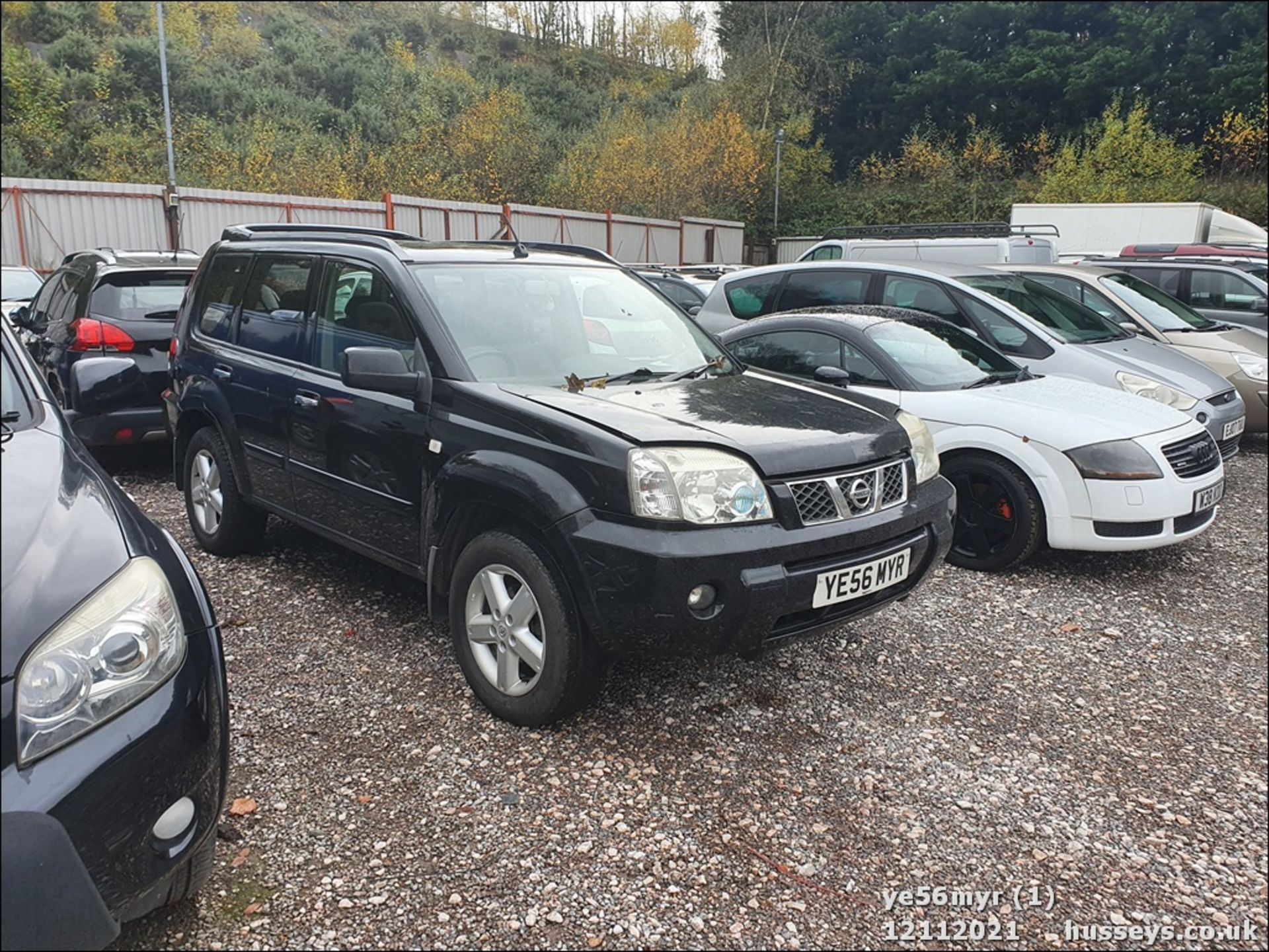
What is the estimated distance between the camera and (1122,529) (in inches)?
192

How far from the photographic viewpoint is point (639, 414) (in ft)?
10.3

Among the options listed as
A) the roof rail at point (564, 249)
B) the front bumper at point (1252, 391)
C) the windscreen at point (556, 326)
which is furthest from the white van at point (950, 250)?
the windscreen at point (556, 326)

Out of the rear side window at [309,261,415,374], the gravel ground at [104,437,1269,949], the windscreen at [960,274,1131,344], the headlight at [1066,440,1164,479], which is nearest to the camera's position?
the gravel ground at [104,437,1269,949]

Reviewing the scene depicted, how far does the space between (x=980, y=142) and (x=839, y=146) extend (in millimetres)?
6807

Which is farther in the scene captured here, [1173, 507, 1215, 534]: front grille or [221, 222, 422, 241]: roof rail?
[1173, 507, 1215, 534]: front grille

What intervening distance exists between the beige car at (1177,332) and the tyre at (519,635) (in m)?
6.66

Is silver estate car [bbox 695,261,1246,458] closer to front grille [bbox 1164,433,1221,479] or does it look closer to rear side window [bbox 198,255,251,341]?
front grille [bbox 1164,433,1221,479]

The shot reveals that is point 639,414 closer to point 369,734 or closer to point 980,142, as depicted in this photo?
point 369,734

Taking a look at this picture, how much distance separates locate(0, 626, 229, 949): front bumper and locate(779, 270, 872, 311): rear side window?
20.2 ft

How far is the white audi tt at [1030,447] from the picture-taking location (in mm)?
4859

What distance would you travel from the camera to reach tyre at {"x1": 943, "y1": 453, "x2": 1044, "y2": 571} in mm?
4973

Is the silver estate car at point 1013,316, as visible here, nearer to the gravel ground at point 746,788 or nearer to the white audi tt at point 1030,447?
the white audi tt at point 1030,447

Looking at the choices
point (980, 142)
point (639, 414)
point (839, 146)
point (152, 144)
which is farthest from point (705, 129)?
point (639, 414)

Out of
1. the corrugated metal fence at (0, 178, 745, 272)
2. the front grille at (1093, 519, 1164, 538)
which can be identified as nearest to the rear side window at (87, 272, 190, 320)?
the front grille at (1093, 519, 1164, 538)
